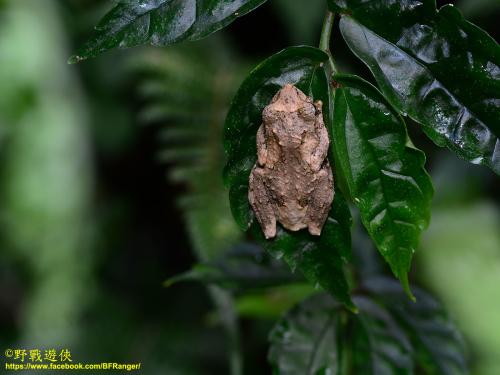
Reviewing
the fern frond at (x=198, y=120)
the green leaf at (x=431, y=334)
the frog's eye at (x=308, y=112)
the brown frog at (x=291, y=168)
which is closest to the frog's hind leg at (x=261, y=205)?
the brown frog at (x=291, y=168)

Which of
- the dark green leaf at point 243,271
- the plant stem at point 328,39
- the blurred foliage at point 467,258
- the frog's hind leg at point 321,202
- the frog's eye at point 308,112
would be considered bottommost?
the blurred foliage at point 467,258

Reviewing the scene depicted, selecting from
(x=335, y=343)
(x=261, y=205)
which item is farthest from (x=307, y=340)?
(x=261, y=205)

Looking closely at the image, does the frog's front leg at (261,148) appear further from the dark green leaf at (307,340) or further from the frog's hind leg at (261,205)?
the dark green leaf at (307,340)

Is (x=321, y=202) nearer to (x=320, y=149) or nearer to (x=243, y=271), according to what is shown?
(x=320, y=149)

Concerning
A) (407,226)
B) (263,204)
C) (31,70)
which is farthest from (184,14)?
(31,70)

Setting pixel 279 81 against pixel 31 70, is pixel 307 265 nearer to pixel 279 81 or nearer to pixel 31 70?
pixel 279 81
